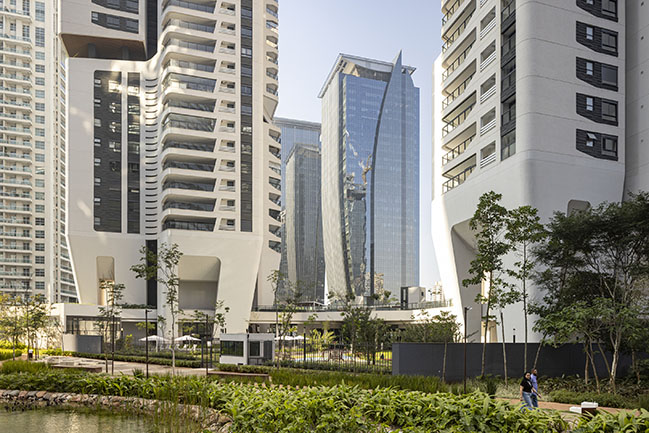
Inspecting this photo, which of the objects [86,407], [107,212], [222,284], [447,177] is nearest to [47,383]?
[86,407]

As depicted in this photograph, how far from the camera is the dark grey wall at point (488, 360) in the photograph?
2781 cm

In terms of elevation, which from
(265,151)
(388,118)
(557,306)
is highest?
(388,118)

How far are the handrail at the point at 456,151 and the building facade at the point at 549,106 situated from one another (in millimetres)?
3962

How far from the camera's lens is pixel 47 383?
23250mm

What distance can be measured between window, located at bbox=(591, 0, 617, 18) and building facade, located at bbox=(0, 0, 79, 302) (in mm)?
87130

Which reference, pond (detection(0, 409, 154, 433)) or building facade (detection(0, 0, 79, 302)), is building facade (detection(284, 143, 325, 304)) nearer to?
building facade (detection(0, 0, 79, 302))

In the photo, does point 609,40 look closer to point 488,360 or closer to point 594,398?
point 488,360

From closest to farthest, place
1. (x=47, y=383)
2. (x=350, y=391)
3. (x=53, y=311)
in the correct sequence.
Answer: (x=350, y=391)
(x=47, y=383)
(x=53, y=311)

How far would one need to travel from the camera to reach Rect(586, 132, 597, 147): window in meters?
39.4

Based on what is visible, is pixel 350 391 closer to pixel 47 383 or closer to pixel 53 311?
pixel 47 383

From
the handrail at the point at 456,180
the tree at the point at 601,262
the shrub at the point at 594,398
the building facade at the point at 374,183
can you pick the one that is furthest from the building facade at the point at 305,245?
the shrub at the point at 594,398

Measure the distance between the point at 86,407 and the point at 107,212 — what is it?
57820mm

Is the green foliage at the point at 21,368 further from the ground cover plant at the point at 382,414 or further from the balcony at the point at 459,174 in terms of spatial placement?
the balcony at the point at 459,174

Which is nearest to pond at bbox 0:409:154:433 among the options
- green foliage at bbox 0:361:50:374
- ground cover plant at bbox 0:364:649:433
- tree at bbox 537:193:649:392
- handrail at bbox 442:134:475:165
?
ground cover plant at bbox 0:364:649:433
